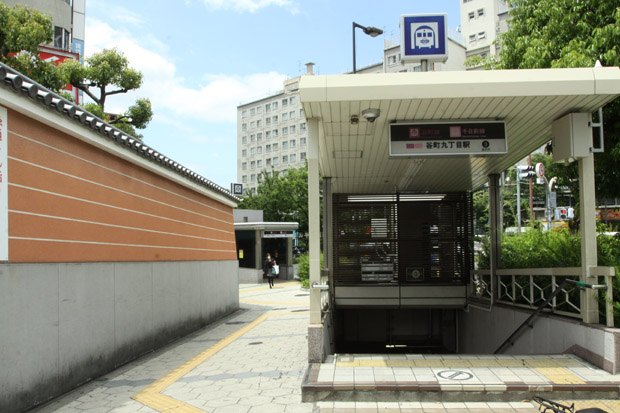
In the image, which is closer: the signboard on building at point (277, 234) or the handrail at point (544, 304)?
the handrail at point (544, 304)

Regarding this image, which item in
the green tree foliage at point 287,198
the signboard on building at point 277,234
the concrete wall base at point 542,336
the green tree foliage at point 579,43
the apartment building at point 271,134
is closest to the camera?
the concrete wall base at point 542,336

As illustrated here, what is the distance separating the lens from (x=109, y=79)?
15.9 metres

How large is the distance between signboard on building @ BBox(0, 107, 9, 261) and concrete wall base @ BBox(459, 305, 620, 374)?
6.50 meters

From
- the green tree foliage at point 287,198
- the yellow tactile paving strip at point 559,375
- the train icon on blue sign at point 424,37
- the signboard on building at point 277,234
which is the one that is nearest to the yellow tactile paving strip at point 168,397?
the yellow tactile paving strip at point 559,375

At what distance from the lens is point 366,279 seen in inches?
445

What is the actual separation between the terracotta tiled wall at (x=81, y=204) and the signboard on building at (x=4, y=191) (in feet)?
0.23

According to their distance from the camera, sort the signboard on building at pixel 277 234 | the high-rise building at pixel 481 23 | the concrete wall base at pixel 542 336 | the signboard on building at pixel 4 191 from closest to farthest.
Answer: the signboard on building at pixel 4 191 < the concrete wall base at pixel 542 336 < the signboard on building at pixel 277 234 < the high-rise building at pixel 481 23

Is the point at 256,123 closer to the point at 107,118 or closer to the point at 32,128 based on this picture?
the point at 107,118

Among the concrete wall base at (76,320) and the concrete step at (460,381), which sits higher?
the concrete wall base at (76,320)

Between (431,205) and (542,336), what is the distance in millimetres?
4545

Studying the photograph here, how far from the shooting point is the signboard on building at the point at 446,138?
6.67 m

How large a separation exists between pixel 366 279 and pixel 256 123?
8084 cm

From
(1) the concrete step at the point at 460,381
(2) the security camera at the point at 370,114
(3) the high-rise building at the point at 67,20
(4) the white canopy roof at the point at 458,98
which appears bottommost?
(1) the concrete step at the point at 460,381

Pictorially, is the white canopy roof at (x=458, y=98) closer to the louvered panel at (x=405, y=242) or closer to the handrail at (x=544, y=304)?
the handrail at (x=544, y=304)
